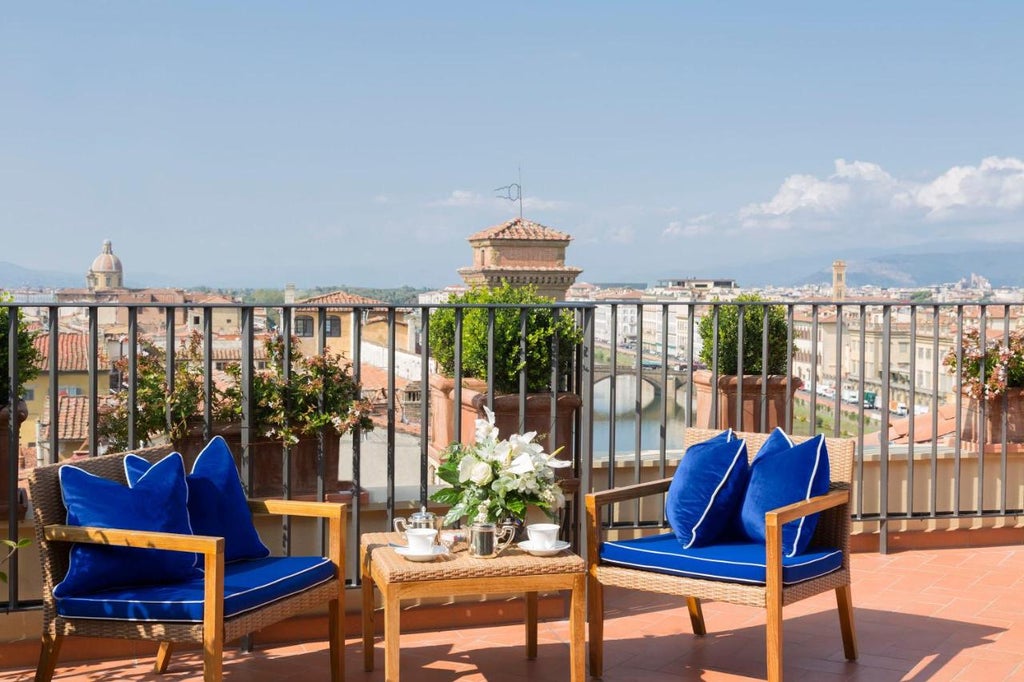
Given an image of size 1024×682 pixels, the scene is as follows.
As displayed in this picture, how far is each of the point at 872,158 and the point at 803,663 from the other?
134 meters

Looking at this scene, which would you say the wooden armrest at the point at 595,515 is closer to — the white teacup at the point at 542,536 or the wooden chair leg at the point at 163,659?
the white teacup at the point at 542,536

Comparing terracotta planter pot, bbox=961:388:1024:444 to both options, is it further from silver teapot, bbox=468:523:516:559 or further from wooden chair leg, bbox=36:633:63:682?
wooden chair leg, bbox=36:633:63:682

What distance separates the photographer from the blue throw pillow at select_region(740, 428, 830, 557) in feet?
10.8

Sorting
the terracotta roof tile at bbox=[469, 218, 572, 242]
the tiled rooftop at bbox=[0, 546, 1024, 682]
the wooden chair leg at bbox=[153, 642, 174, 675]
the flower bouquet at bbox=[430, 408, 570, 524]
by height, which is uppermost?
the terracotta roof tile at bbox=[469, 218, 572, 242]

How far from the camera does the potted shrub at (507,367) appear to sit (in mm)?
4078

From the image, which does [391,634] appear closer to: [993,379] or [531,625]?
[531,625]

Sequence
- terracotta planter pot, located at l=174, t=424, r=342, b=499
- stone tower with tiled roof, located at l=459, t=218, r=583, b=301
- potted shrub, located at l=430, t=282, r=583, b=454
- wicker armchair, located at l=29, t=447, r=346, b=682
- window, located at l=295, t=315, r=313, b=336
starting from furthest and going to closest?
stone tower with tiled roof, located at l=459, t=218, r=583, b=301
potted shrub, located at l=430, t=282, r=583, b=454
window, located at l=295, t=315, r=313, b=336
terracotta planter pot, located at l=174, t=424, r=342, b=499
wicker armchair, located at l=29, t=447, r=346, b=682

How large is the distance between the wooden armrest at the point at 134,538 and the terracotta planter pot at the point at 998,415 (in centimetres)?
380

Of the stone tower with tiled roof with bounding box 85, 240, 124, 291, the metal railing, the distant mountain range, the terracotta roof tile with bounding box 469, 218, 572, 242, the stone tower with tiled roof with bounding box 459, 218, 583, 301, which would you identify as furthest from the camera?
the distant mountain range

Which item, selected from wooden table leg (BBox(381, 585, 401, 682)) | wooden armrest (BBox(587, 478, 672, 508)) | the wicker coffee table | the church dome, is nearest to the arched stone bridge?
wooden armrest (BBox(587, 478, 672, 508))

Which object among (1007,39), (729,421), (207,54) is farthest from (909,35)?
(729,421)

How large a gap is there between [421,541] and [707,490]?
98cm

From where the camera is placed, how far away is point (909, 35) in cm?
9075

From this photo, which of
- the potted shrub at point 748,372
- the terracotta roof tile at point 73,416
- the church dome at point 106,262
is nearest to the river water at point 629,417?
the potted shrub at point 748,372
